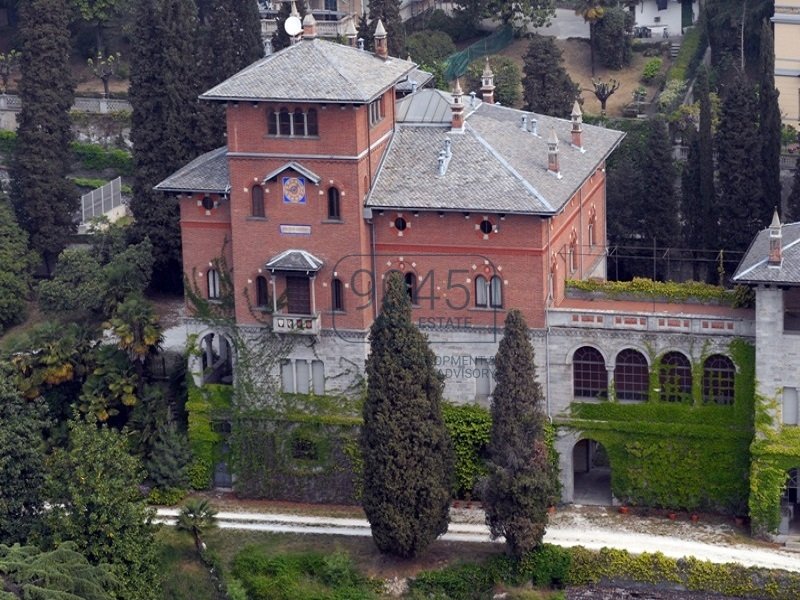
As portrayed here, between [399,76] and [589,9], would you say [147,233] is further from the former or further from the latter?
[589,9]

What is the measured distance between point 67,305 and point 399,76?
880 inches

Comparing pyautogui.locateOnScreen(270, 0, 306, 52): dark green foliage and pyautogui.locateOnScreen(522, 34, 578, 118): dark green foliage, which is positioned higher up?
pyautogui.locateOnScreen(270, 0, 306, 52): dark green foliage

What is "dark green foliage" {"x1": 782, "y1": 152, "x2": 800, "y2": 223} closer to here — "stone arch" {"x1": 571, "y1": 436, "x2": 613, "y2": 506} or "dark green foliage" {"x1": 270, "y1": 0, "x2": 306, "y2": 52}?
"stone arch" {"x1": 571, "y1": 436, "x2": 613, "y2": 506}

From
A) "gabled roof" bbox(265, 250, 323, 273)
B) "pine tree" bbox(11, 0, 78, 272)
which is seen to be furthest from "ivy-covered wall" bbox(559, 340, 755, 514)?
"pine tree" bbox(11, 0, 78, 272)

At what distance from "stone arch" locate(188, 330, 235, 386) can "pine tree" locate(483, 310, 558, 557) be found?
13870mm

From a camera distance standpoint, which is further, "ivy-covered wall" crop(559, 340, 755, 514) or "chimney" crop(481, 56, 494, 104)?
"chimney" crop(481, 56, 494, 104)

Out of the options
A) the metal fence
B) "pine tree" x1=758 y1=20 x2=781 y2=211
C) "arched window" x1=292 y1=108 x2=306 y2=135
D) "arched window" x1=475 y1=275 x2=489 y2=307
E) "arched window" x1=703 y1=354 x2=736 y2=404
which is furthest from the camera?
the metal fence

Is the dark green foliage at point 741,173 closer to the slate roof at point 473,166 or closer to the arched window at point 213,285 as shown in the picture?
the slate roof at point 473,166

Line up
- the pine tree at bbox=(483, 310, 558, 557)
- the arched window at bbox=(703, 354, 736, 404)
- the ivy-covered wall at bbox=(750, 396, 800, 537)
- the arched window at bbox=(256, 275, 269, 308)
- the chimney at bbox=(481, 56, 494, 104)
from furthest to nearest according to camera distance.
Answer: the chimney at bbox=(481, 56, 494, 104)
the arched window at bbox=(256, 275, 269, 308)
the arched window at bbox=(703, 354, 736, 404)
the ivy-covered wall at bbox=(750, 396, 800, 537)
the pine tree at bbox=(483, 310, 558, 557)

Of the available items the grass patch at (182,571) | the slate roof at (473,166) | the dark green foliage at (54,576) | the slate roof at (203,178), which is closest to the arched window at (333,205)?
the slate roof at (473,166)

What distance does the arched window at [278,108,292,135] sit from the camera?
286 ft

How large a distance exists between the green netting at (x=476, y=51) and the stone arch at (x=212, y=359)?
3369 centimetres

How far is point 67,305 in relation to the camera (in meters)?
101

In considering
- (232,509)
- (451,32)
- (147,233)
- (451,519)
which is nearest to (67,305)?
(147,233)
